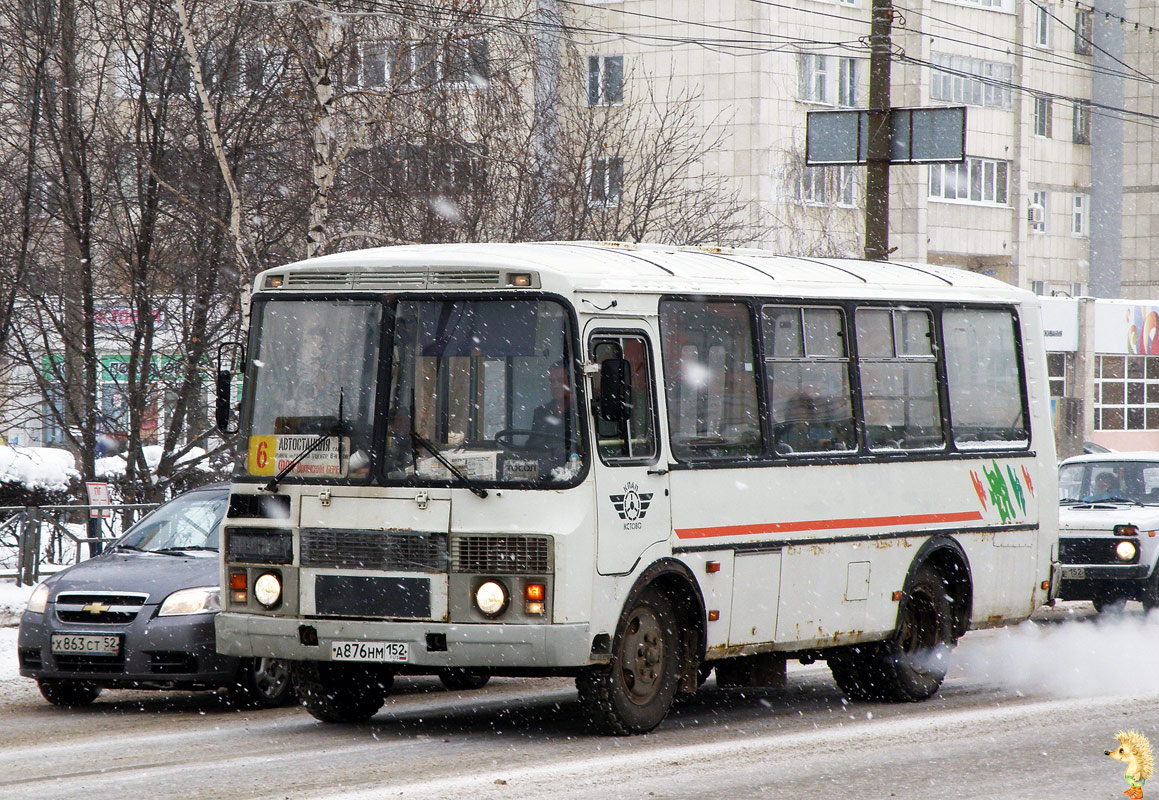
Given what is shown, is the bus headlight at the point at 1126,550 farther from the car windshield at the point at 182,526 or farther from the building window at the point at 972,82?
the building window at the point at 972,82

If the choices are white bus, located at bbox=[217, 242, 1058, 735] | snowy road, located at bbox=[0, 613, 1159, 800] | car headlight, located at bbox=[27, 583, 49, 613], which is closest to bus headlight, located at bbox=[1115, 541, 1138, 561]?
snowy road, located at bbox=[0, 613, 1159, 800]

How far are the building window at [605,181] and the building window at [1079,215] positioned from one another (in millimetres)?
37312

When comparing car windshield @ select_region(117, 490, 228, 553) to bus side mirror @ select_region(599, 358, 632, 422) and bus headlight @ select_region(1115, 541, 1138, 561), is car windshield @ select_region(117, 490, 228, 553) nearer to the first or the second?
bus side mirror @ select_region(599, 358, 632, 422)

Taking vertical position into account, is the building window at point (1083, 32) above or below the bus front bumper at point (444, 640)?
above

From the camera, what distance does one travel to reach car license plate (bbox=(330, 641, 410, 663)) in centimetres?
973

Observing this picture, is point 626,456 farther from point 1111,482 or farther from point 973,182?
point 973,182

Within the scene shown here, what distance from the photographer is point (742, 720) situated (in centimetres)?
1121

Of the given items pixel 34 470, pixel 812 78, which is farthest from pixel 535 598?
pixel 812 78

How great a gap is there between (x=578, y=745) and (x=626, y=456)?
1.56m

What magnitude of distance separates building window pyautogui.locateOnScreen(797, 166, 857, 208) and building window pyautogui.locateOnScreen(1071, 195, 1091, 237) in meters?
20.8

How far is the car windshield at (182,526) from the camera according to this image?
1239 centimetres

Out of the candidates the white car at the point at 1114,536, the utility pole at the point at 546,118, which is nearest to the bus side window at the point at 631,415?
the white car at the point at 1114,536

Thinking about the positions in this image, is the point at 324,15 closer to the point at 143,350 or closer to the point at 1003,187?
the point at 143,350

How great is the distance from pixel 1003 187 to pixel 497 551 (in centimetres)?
4969
